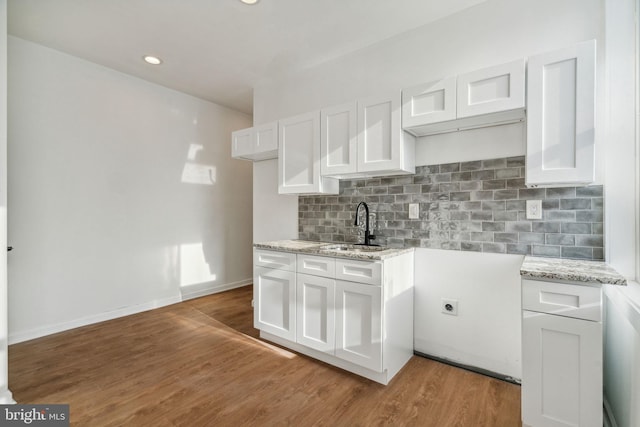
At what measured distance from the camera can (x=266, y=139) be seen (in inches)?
120

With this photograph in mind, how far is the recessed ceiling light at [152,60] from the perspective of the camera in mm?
3055

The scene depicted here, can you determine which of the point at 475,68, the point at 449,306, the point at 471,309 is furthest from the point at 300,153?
the point at 471,309

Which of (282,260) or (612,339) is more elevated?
(282,260)

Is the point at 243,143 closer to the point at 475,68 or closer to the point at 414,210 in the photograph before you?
the point at 414,210

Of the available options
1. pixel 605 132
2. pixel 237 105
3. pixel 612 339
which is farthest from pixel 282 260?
pixel 237 105

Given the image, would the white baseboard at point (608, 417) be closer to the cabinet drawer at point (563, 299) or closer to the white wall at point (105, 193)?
the cabinet drawer at point (563, 299)

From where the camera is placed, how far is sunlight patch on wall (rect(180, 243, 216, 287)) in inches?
158

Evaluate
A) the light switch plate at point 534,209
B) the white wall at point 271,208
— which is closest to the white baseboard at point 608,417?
the light switch plate at point 534,209

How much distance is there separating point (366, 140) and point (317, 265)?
1.04 metres

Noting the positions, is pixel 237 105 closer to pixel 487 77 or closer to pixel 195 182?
pixel 195 182

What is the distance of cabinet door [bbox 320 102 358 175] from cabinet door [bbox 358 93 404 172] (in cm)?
6

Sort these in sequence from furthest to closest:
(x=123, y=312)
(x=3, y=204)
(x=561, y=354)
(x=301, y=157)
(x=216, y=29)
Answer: (x=123, y=312), (x=301, y=157), (x=216, y=29), (x=3, y=204), (x=561, y=354)

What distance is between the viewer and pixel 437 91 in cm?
203

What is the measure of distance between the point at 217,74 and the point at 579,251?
3.63 m
